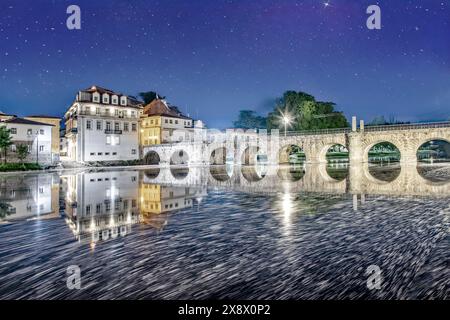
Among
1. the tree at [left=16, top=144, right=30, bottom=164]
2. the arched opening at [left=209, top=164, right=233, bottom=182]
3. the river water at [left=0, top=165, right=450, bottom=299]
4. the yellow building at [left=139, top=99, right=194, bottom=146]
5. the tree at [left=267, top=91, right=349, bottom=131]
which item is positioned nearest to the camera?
the river water at [left=0, top=165, right=450, bottom=299]

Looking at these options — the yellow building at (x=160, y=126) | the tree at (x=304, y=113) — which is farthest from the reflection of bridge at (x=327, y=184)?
the yellow building at (x=160, y=126)

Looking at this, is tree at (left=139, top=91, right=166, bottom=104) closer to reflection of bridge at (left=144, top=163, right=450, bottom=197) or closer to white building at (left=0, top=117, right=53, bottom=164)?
Answer: white building at (left=0, top=117, right=53, bottom=164)

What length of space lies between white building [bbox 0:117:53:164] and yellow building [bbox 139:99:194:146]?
64.4ft

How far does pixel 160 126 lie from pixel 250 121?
4794cm

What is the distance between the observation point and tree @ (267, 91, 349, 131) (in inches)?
2746

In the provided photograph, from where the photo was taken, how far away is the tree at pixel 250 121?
367ft

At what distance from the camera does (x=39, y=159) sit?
183ft

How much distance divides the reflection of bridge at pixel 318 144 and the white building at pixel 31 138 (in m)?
18.7

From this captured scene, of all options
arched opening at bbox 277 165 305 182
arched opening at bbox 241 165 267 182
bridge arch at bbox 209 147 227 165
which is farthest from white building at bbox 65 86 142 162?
arched opening at bbox 277 165 305 182

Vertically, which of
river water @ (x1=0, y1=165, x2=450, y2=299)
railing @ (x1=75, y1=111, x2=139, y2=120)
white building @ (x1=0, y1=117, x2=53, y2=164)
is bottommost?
river water @ (x1=0, y1=165, x2=450, y2=299)

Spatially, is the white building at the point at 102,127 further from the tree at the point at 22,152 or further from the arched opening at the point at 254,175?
the arched opening at the point at 254,175

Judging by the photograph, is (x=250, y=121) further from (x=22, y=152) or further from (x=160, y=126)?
(x=22, y=152)

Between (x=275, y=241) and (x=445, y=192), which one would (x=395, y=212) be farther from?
(x=445, y=192)
